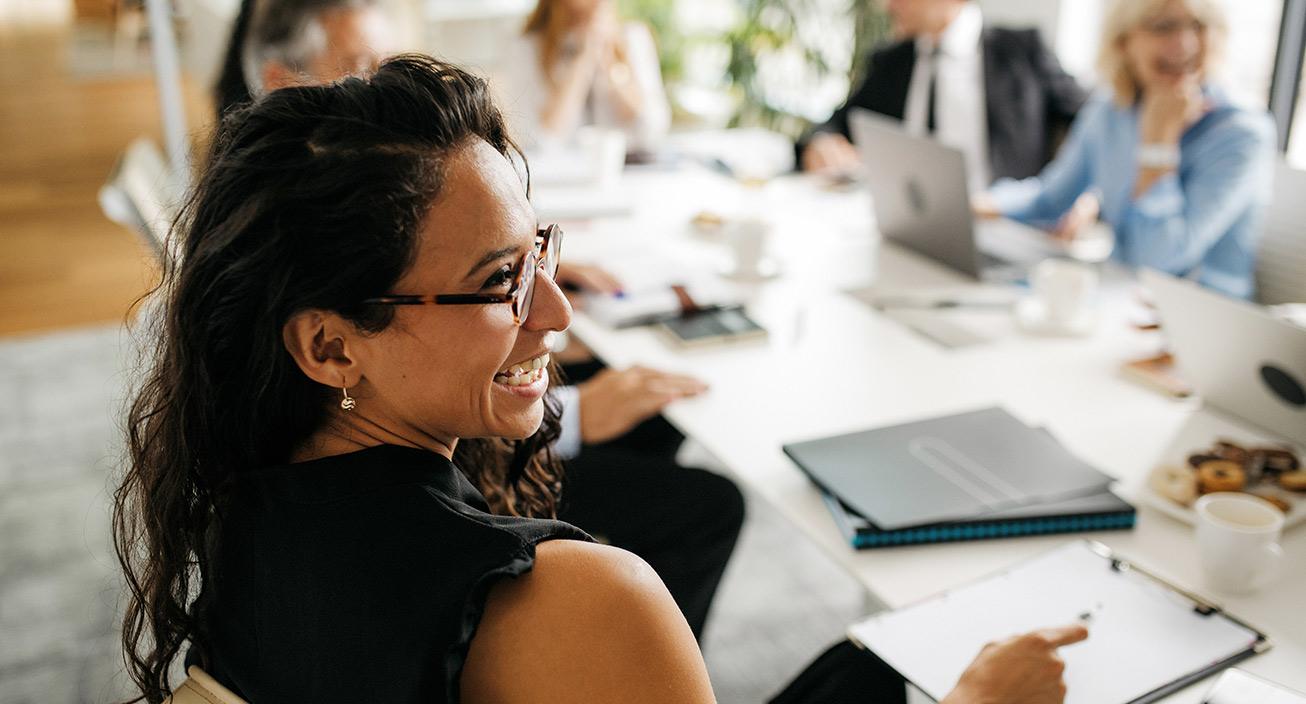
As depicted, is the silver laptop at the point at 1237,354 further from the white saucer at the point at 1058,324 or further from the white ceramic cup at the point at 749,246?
the white ceramic cup at the point at 749,246

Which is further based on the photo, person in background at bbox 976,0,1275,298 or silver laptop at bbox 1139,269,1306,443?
person in background at bbox 976,0,1275,298

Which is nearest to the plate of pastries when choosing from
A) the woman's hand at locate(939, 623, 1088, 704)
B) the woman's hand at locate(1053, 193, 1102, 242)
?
the woman's hand at locate(939, 623, 1088, 704)

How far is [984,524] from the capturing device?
1232 millimetres

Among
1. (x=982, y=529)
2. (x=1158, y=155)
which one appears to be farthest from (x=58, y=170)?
(x=982, y=529)

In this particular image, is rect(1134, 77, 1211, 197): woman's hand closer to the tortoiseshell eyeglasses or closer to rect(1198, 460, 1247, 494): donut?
rect(1198, 460, 1247, 494): donut

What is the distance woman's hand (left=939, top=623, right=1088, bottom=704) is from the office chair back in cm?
63

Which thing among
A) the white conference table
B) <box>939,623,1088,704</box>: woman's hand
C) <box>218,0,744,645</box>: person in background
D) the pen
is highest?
<box>939,623,1088,704</box>: woman's hand

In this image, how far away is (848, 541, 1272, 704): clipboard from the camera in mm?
1006

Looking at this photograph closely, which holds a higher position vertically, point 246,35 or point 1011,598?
point 246,35

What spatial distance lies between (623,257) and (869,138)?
62cm

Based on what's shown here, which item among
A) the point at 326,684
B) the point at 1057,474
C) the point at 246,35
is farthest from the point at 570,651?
the point at 246,35

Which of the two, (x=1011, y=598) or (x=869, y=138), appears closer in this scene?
(x=1011, y=598)

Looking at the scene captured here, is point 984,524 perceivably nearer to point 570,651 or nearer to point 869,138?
point 570,651

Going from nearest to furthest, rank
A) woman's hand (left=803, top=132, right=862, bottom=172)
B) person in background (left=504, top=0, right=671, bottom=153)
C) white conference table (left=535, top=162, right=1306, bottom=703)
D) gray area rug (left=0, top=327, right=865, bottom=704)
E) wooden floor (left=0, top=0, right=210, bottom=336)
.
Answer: white conference table (left=535, top=162, right=1306, bottom=703), gray area rug (left=0, top=327, right=865, bottom=704), woman's hand (left=803, top=132, right=862, bottom=172), person in background (left=504, top=0, right=671, bottom=153), wooden floor (left=0, top=0, right=210, bottom=336)
